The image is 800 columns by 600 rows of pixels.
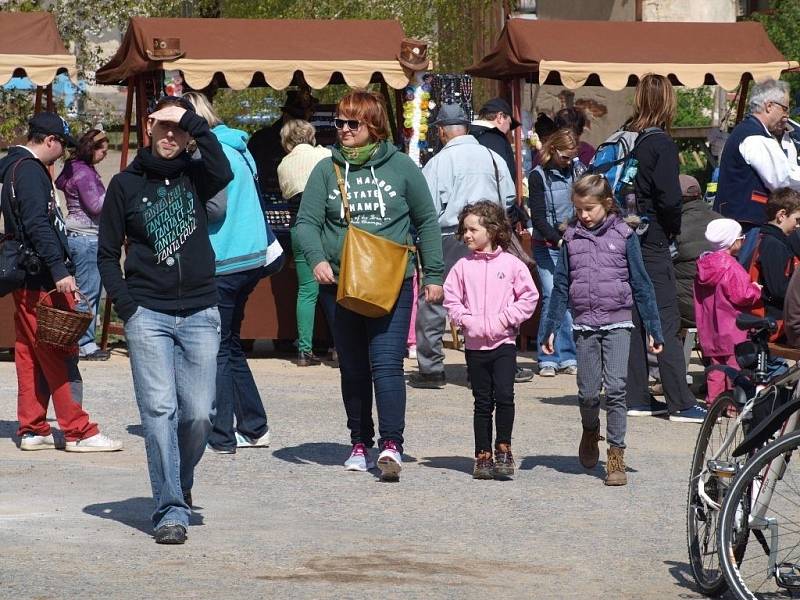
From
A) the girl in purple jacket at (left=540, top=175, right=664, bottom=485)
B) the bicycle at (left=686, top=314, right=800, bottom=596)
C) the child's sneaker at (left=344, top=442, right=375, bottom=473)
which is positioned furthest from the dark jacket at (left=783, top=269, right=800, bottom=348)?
the child's sneaker at (left=344, top=442, right=375, bottom=473)

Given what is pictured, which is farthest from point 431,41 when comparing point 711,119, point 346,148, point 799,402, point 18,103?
Result: point 799,402

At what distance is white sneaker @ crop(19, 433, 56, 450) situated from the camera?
9.34 meters

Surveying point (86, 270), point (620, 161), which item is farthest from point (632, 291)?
point (86, 270)

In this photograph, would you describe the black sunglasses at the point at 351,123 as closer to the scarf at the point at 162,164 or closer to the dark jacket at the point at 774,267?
the scarf at the point at 162,164

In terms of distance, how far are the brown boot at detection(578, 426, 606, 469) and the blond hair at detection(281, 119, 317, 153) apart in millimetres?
5202

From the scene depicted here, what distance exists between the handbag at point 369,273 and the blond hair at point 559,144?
4.05m

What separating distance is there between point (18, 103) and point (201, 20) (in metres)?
6.45

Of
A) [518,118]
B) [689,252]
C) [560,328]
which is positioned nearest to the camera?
[689,252]

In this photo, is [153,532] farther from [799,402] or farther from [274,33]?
[274,33]

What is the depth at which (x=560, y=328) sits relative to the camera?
41.9 ft

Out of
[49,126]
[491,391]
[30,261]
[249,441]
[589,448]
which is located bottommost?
→ [249,441]

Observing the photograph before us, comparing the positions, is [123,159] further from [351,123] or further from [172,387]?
[172,387]

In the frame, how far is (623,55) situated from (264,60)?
10.2 ft

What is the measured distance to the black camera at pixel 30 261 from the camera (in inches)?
355
